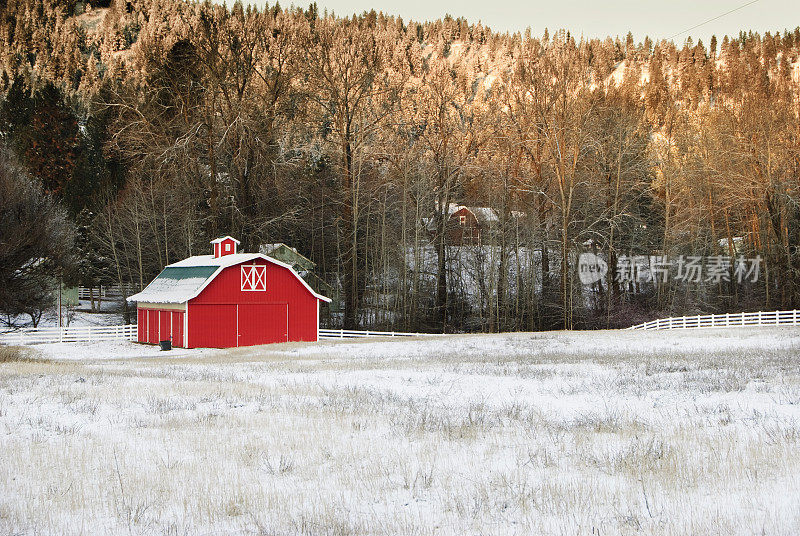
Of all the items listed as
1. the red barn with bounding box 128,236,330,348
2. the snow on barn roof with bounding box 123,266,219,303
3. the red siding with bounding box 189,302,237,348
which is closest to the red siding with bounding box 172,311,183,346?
the red barn with bounding box 128,236,330,348

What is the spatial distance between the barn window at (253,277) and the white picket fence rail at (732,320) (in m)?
21.5

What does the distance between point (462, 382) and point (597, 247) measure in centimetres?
3699

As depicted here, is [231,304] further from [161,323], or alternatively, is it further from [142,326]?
[142,326]

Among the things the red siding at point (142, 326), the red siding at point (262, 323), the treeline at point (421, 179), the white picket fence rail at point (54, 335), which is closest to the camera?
the red siding at point (262, 323)

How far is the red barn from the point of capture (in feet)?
117

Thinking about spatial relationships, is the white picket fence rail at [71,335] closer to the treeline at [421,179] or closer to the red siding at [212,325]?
the treeline at [421,179]

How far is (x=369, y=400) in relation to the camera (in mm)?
12375

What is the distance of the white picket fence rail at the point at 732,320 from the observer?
128 ft

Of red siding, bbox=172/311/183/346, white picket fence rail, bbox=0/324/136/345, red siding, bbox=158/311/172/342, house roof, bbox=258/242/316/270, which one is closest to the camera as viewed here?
red siding, bbox=172/311/183/346

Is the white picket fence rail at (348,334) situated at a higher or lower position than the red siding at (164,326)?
lower

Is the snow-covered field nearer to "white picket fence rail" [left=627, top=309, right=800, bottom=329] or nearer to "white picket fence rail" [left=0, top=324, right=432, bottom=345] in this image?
"white picket fence rail" [left=0, top=324, right=432, bottom=345]

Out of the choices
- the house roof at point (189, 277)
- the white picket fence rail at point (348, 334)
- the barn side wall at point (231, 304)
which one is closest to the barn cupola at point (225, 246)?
the house roof at point (189, 277)

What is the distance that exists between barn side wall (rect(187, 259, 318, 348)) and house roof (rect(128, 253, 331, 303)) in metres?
0.35

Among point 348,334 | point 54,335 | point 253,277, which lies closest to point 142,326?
point 54,335
